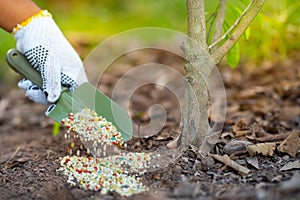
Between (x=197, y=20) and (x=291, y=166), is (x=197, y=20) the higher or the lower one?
the higher one

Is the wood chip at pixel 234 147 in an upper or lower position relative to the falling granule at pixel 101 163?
upper

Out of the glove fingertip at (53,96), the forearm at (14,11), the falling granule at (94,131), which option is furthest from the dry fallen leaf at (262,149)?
the forearm at (14,11)

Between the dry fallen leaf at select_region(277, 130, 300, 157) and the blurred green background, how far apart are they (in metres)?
0.51

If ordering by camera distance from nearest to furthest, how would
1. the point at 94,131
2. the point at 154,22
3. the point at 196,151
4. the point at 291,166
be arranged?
the point at 291,166, the point at 196,151, the point at 94,131, the point at 154,22

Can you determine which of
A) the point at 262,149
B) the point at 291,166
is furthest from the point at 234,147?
the point at 291,166

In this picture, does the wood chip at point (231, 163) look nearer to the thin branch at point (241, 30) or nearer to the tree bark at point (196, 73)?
the tree bark at point (196, 73)

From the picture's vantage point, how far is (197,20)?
62.8 inches

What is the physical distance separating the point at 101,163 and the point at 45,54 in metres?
0.50

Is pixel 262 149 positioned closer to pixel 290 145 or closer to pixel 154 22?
pixel 290 145

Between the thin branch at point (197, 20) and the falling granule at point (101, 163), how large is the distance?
45 cm

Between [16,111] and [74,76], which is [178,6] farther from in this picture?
[74,76]

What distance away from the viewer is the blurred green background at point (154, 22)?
108 inches

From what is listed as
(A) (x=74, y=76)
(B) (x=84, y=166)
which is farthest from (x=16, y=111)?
(B) (x=84, y=166)

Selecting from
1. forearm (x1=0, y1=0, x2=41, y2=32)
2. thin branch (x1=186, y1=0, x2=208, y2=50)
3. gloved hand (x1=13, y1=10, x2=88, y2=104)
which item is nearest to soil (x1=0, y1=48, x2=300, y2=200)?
gloved hand (x1=13, y1=10, x2=88, y2=104)
